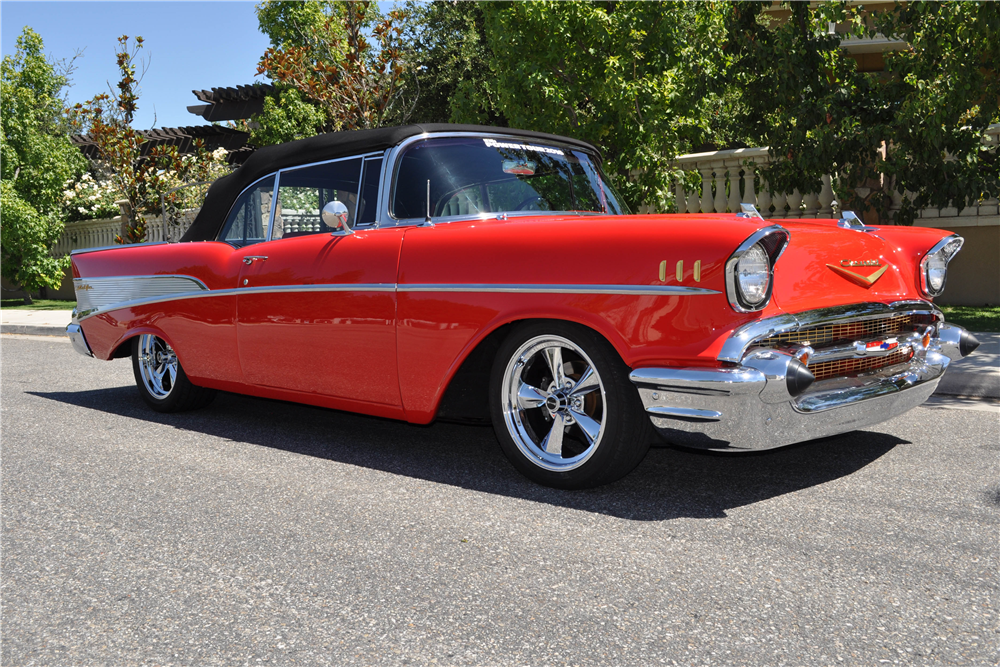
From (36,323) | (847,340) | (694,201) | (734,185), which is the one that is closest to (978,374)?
(847,340)

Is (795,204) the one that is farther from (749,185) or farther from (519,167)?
(519,167)

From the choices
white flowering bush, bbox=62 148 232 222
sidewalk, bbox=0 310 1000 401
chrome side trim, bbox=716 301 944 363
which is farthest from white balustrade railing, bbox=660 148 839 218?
white flowering bush, bbox=62 148 232 222

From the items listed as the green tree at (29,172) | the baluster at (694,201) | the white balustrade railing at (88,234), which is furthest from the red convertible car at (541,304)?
the green tree at (29,172)

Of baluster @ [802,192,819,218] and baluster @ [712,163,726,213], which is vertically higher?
baluster @ [712,163,726,213]

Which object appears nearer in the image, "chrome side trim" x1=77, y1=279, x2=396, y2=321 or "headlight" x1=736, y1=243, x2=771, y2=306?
"headlight" x1=736, y1=243, x2=771, y2=306

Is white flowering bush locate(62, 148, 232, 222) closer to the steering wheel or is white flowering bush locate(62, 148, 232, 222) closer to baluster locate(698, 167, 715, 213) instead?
baluster locate(698, 167, 715, 213)

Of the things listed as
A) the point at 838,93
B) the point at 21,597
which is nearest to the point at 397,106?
the point at 838,93

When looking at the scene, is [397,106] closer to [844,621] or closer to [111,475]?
[111,475]

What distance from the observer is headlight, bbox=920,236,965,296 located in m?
4.09

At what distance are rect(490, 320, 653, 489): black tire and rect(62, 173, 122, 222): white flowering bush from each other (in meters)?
18.0

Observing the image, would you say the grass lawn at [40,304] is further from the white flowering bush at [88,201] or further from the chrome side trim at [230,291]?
the chrome side trim at [230,291]

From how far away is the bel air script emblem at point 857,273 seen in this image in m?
3.62

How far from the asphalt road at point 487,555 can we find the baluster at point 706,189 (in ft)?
20.4

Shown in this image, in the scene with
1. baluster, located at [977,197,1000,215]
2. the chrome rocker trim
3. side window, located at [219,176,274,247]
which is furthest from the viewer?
baluster, located at [977,197,1000,215]
